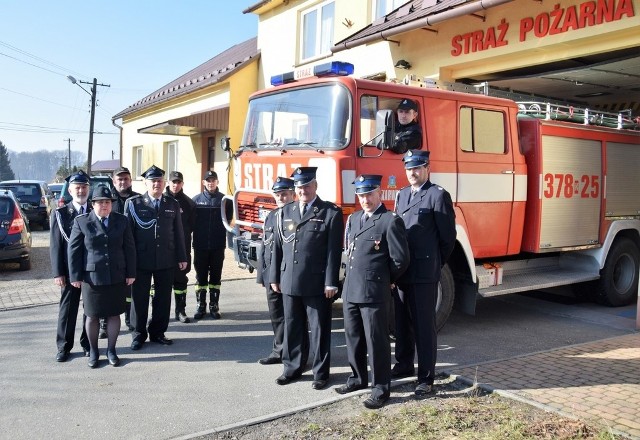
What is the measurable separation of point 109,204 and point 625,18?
6.39 m

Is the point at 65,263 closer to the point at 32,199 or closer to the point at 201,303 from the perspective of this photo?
the point at 201,303

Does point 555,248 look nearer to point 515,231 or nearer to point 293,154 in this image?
point 515,231

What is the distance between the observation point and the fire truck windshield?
19.2 ft

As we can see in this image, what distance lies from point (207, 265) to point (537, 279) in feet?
13.7

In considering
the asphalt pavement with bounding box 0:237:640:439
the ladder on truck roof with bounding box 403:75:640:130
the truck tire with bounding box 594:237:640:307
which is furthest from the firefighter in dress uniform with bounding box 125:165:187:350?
the truck tire with bounding box 594:237:640:307

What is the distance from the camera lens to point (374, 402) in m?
4.41

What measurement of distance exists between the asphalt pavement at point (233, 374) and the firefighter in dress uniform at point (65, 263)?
7.6 inches

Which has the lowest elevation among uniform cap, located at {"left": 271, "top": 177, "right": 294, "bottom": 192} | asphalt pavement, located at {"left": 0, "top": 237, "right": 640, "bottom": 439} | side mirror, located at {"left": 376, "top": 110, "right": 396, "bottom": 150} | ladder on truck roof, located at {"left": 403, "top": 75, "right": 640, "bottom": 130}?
asphalt pavement, located at {"left": 0, "top": 237, "right": 640, "bottom": 439}

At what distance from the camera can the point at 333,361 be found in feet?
18.5

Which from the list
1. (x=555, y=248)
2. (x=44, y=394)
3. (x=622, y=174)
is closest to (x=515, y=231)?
(x=555, y=248)

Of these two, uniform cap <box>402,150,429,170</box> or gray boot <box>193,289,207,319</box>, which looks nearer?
uniform cap <box>402,150,429,170</box>

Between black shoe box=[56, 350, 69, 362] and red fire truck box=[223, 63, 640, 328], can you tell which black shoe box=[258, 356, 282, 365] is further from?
black shoe box=[56, 350, 69, 362]

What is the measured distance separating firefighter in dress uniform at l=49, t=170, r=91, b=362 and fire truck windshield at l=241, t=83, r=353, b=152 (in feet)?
6.67

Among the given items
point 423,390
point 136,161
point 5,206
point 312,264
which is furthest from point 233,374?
point 136,161
